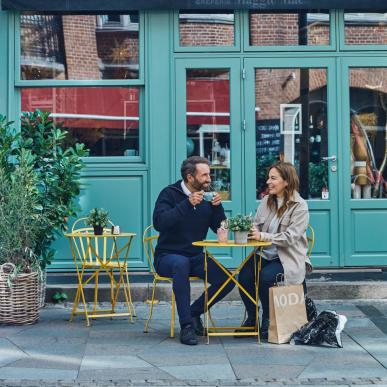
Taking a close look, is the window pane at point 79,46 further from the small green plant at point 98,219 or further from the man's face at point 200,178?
the man's face at point 200,178

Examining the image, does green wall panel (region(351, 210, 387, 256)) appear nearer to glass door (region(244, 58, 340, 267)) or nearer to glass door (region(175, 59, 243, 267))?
glass door (region(244, 58, 340, 267))

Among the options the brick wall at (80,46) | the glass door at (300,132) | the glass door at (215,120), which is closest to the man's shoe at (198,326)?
the glass door at (215,120)

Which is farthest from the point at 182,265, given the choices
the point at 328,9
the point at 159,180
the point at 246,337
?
the point at 328,9

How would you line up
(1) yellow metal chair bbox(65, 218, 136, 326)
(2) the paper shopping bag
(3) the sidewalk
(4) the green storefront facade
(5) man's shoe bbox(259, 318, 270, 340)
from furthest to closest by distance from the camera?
(4) the green storefront facade
(1) yellow metal chair bbox(65, 218, 136, 326)
(5) man's shoe bbox(259, 318, 270, 340)
(2) the paper shopping bag
(3) the sidewalk

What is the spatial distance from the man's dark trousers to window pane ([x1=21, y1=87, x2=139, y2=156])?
2.55 m

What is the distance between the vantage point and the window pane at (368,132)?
31.4 feet

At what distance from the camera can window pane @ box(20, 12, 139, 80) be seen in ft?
31.0

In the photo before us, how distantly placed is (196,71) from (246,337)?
3.45m

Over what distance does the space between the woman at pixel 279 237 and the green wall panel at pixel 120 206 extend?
2308 mm

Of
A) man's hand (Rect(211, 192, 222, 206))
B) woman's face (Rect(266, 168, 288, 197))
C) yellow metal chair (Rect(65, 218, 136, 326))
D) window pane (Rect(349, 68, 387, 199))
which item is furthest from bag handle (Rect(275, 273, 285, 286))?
window pane (Rect(349, 68, 387, 199))

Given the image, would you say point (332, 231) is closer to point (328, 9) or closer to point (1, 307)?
point (328, 9)

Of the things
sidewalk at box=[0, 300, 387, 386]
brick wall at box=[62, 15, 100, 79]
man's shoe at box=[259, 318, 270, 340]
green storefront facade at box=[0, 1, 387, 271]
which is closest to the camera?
sidewalk at box=[0, 300, 387, 386]

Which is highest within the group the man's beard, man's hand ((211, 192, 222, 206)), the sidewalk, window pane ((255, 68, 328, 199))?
window pane ((255, 68, 328, 199))

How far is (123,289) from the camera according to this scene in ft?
28.8
